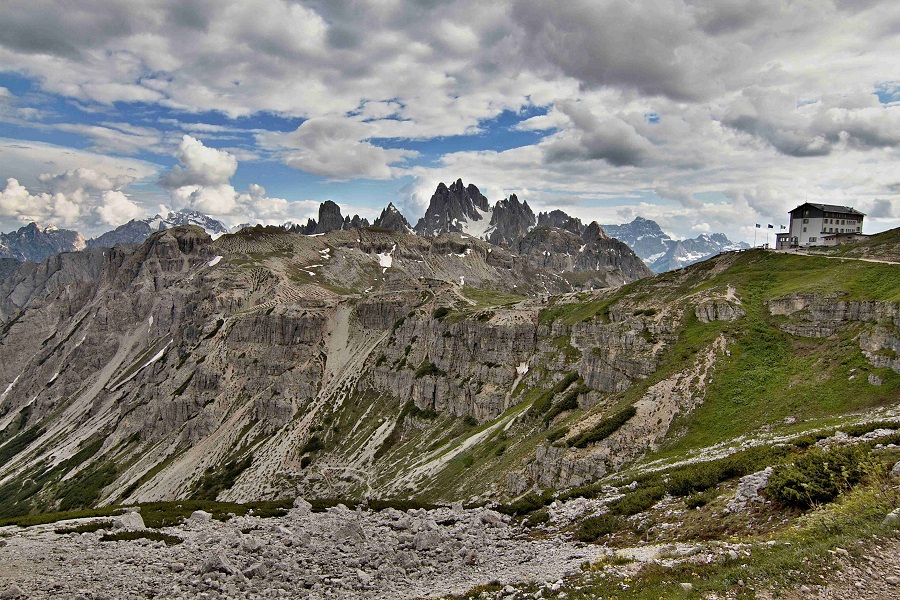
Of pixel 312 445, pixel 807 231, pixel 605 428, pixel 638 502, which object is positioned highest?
pixel 807 231

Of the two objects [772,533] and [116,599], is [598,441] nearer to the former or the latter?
[772,533]

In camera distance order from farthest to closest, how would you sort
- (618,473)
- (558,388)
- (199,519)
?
1. (558,388)
2. (618,473)
3. (199,519)

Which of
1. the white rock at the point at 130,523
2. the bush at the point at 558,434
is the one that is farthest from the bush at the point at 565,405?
the white rock at the point at 130,523

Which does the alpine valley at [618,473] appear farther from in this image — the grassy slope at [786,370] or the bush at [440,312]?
the bush at [440,312]

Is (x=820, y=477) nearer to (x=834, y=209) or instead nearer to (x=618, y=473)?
(x=618, y=473)

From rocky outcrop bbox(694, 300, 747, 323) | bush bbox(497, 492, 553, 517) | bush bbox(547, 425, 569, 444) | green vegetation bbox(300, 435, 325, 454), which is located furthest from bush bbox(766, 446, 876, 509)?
green vegetation bbox(300, 435, 325, 454)

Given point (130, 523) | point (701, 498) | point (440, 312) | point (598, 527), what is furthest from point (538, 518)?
point (440, 312)

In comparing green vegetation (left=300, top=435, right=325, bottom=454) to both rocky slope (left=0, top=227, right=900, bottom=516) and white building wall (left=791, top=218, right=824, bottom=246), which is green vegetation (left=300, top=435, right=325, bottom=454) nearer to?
rocky slope (left=0, top=227, right=900, bottom=516)

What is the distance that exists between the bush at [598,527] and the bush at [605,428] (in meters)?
32.6

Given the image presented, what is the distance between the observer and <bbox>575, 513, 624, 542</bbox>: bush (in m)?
34.9

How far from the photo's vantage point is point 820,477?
25656 millimetres

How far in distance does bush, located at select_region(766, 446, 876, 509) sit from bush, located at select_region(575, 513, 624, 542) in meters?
10.6

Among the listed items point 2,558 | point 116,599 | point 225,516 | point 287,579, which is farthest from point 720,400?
point 2,558

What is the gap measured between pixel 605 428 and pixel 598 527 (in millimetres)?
35735
